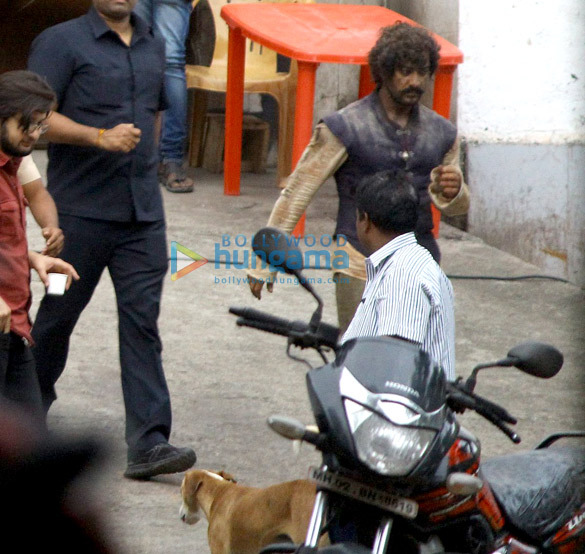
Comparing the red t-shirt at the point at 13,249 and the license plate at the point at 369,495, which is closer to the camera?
the license plate at the point at 369,495

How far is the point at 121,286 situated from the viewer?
4219 mm

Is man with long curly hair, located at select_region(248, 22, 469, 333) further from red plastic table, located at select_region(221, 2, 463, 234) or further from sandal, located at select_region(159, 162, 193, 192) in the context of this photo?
sandal, located at select_region(159, 162, 193, 192)

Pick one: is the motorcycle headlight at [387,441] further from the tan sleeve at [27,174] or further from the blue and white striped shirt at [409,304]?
the tan sleeve at [27,174]

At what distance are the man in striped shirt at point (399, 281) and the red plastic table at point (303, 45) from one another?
3.95m

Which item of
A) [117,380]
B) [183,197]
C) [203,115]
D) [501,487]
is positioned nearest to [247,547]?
[501,487]

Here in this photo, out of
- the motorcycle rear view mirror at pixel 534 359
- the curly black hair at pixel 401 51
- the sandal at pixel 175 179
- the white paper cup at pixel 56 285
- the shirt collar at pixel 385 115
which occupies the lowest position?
the sandal at pixel 175 179

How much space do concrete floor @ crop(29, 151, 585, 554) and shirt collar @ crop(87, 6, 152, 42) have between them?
1.51 meters

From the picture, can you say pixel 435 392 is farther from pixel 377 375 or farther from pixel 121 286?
pixel 121 286

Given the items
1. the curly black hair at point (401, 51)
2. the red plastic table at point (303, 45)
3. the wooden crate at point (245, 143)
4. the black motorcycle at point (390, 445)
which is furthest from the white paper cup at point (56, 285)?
the wooden crate at point (245, 143)

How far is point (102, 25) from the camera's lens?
4148 mm

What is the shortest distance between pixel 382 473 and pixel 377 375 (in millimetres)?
224

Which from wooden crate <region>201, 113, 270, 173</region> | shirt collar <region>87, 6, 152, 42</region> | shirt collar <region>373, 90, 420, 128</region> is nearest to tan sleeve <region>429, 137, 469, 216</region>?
shirt collar <region>373, 90, 420, 128</region>

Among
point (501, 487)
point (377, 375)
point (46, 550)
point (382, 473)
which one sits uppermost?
point (46, 550)

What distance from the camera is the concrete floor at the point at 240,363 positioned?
4414 mm
